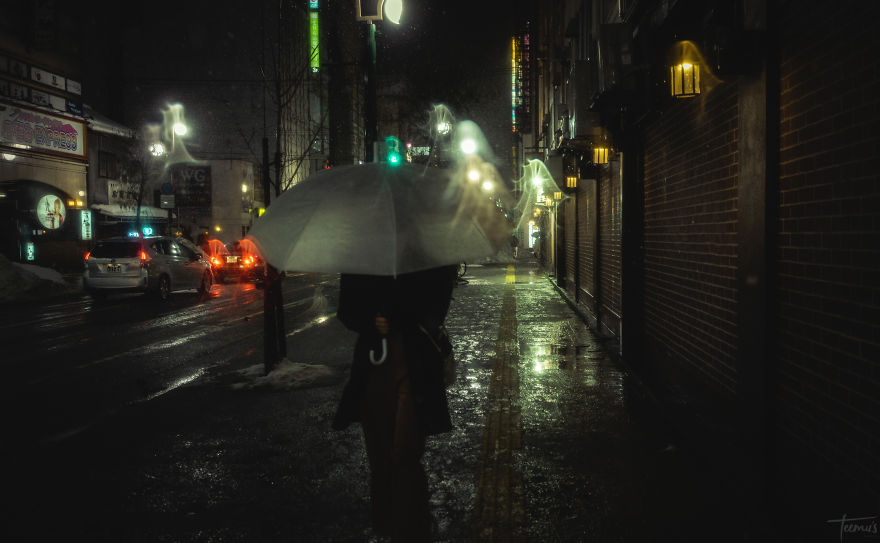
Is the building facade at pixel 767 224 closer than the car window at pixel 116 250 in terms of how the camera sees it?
Yes

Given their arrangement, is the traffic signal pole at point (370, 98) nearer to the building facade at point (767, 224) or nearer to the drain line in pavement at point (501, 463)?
the building facade at point (767, 224)

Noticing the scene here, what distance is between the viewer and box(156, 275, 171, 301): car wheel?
18297mm

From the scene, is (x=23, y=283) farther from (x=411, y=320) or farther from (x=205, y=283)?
(x=411, y=320)

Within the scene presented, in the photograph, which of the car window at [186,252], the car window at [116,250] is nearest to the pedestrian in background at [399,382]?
the car window at [116,250]

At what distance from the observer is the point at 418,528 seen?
328cm

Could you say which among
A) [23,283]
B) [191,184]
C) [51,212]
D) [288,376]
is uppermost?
[191,184]

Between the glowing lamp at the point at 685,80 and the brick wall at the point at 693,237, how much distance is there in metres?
0.14

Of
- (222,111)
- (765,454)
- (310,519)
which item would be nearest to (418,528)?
(310,519)

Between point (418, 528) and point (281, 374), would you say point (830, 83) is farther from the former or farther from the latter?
point (281, 374)

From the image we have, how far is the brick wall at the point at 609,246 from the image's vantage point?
10.7 meters

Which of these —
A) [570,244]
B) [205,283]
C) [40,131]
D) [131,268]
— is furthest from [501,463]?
[40,131]

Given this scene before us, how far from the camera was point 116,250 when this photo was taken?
17.9m

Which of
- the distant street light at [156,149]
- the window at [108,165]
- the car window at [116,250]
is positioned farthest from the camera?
the distant street light at [156,149]

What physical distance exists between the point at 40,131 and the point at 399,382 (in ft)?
101
